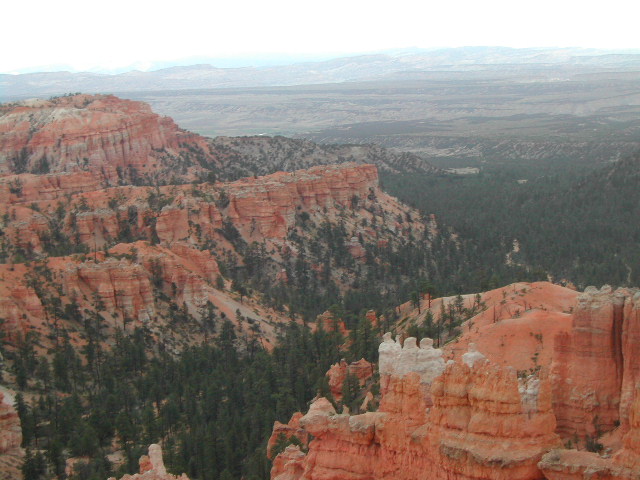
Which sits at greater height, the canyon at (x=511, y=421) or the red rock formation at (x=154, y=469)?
the canyon at (x=511, y=421)

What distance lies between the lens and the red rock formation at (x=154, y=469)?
28750 mm

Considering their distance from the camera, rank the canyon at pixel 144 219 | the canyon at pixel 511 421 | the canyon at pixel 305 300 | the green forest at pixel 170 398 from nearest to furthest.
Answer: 1. the canyon at pixel 511 421
2. the canyon at pixel 305 300
3. the green forest at pixel 170 398
4. the canyon at pixel 144 219

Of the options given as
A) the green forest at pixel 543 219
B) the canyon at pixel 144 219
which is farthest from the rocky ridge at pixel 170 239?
the green forest at pixel 543 219

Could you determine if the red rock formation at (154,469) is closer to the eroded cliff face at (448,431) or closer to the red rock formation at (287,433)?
the eroded cliff face at (448,431)

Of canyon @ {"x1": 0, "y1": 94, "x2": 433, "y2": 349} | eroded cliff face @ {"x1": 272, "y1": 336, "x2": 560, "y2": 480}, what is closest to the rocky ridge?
canyon @ {"x1": 0, "y1": 94, "x2": 433, "y2": 349}

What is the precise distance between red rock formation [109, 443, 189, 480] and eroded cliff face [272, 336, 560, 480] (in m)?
4.72

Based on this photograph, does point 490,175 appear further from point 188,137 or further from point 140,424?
point 140,424

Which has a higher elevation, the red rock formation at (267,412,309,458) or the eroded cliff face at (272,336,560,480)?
the eroded cliff face at (272,336,560,480)

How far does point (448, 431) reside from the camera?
75.1 ft

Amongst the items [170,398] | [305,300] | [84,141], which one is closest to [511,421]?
[170,398]

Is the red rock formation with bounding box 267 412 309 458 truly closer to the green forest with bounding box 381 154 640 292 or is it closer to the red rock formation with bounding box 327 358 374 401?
the red rock formation with bounding box 327 358 374 401

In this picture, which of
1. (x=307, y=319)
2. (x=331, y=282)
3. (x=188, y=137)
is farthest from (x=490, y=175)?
(x=307, y=319)

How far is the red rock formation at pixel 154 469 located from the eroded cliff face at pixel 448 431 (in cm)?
472

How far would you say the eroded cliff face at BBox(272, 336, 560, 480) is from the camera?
21672 millimetres
